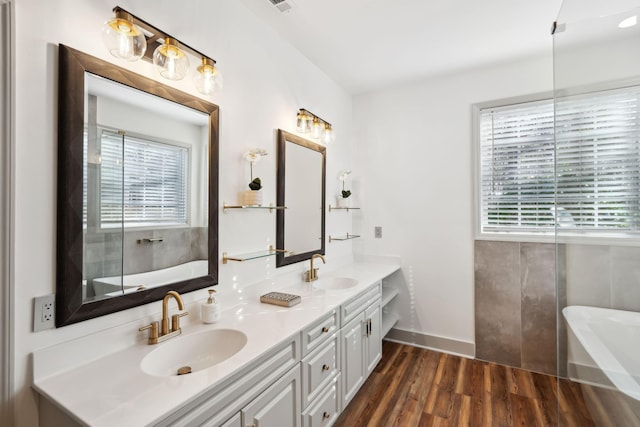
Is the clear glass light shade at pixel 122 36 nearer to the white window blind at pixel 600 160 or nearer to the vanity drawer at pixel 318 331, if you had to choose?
the vanity drawer at pixel 318 331

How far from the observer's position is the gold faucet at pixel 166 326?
1.33 metres

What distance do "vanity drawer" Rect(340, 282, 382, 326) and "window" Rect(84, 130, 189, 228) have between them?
1.14 metres

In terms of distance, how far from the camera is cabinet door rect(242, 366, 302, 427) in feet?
4.02

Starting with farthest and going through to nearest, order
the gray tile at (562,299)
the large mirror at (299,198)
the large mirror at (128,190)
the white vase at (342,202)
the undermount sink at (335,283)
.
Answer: the white vase at (342,202), the undermount sink at (335,283), the large mirror at (299,198), the gray tile at (562,299), the large mirror at (128,190)

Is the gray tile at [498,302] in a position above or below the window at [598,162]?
below

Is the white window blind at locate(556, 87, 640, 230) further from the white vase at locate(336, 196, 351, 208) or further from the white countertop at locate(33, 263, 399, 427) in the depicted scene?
the white vase at locate(336, 196, 351, 208)

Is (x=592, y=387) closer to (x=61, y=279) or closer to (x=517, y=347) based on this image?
(x=517, y=347)

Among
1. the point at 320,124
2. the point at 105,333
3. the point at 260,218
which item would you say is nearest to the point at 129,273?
the point at 105,333

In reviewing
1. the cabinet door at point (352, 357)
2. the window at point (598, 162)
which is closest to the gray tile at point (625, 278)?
the window at point (598, 162)

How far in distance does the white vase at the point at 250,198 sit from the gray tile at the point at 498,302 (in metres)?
2.09

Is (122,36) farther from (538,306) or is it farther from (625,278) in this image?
(538,306)

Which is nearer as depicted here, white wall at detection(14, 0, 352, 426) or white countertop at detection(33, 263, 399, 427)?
white countertop at detection(33, 263, 399, 427)

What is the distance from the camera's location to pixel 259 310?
175cm

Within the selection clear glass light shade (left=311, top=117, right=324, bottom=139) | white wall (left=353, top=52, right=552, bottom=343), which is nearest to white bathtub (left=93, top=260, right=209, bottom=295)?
clear glass light shade (left=311, top=117, right=324, bottom=139)
